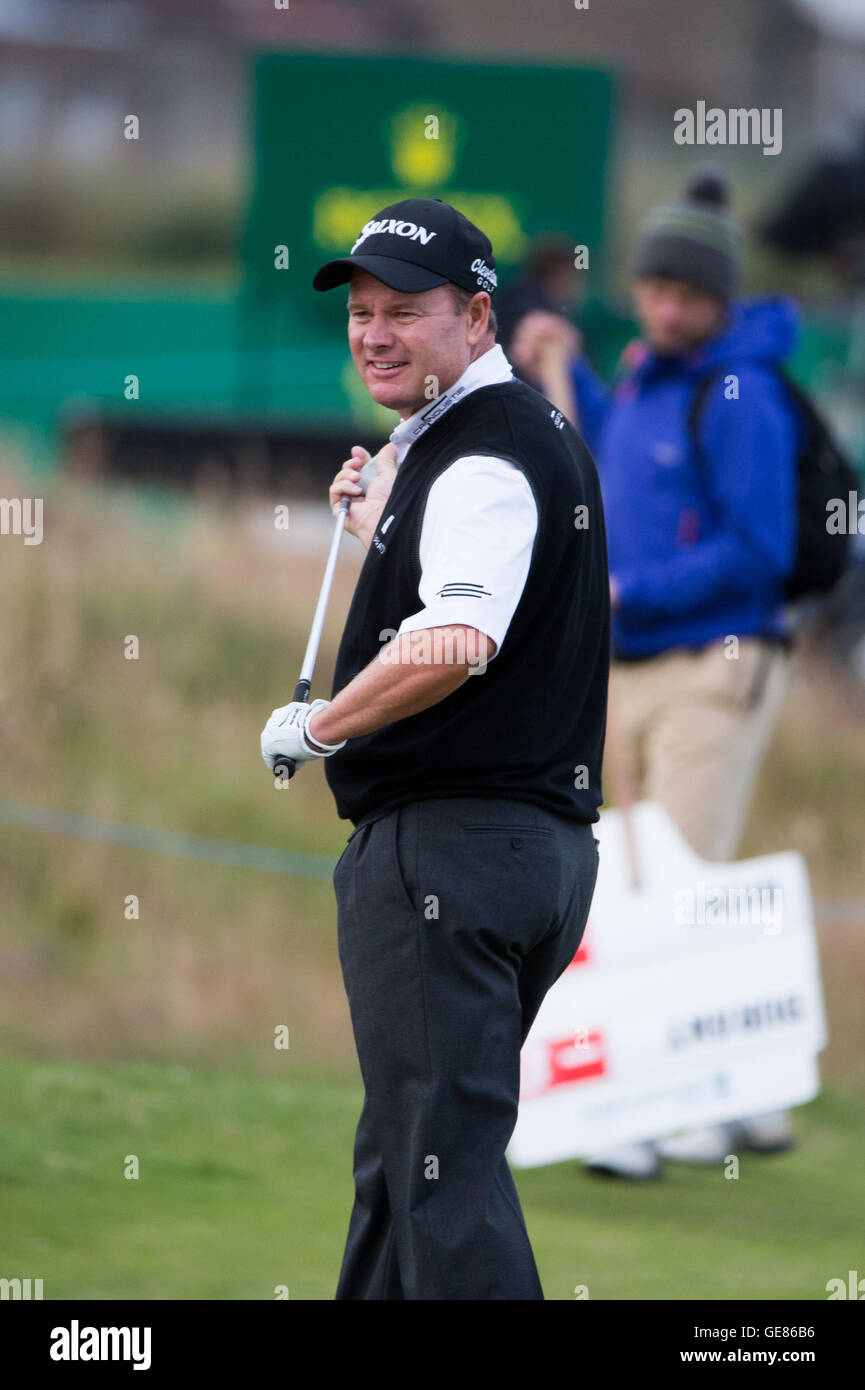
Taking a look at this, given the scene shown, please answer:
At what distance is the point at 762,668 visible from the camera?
17.3 ft

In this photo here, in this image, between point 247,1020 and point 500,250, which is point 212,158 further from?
point 247,1020

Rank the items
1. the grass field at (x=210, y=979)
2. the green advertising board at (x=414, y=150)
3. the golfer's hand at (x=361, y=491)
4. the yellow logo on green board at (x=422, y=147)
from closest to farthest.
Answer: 1. the golfer's hand at (x=361, y=491)
2. the grass field at (x=210, y=979)
3. the green advertising board at (x=414, y=150)
4. the yellow logo on green board at (x=422, y=147)

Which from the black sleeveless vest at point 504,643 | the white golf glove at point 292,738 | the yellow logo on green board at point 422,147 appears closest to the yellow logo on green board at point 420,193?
the yellow logo on green board at point 422,147

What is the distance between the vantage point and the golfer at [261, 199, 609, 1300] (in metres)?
3.10

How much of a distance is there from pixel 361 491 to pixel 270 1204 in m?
2.08

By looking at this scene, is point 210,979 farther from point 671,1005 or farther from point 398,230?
point 398,230

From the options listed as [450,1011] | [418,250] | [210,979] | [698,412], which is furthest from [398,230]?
[210,979]

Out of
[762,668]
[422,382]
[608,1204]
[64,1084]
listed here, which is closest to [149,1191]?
[64,1084]

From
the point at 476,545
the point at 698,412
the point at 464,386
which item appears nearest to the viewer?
the point at 476,545

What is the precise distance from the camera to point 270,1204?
15.8 ft

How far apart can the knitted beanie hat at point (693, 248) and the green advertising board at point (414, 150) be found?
7500 millimetres

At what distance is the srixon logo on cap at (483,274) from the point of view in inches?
125

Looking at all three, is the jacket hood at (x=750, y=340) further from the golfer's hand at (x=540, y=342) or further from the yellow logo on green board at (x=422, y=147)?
the yellow logo on green board at (x=422, y=147)

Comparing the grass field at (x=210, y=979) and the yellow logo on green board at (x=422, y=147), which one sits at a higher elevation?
the yellow logo on green board at (x=422, y=147)
